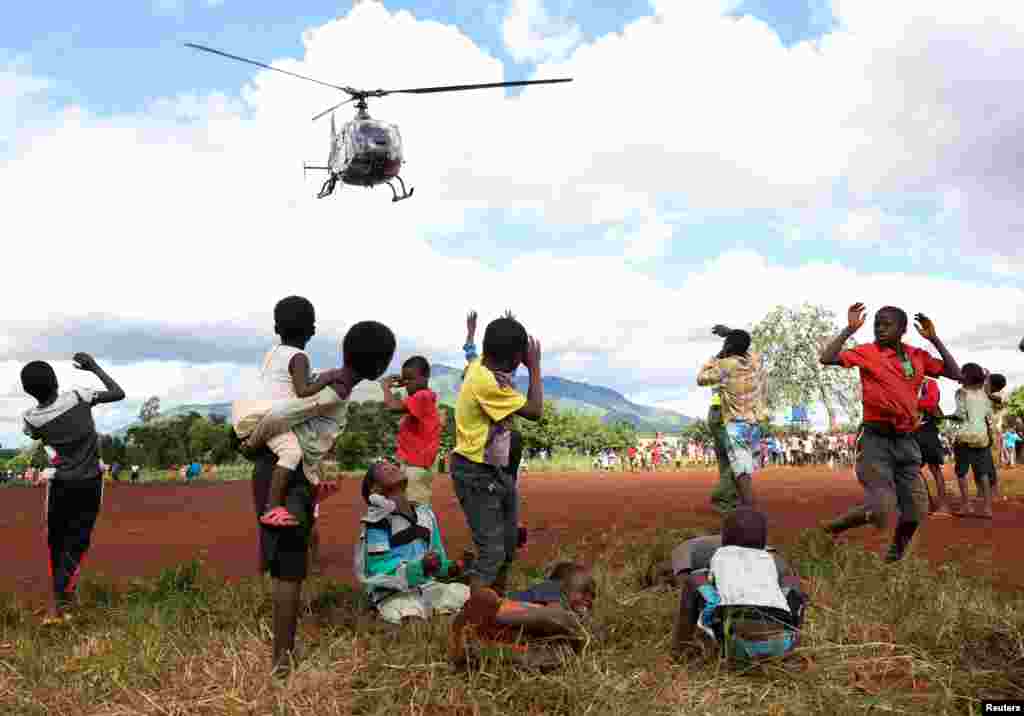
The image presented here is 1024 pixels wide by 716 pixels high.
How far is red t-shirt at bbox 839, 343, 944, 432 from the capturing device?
5.61 m

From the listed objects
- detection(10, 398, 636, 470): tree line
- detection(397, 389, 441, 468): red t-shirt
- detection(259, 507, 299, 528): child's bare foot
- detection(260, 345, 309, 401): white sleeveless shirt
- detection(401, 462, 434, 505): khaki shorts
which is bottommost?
detection(10, 398, 636, 470): tree line

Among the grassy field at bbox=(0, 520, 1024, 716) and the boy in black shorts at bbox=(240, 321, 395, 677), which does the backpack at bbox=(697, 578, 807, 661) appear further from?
→ the boy in black shorts at bbox=(240, 321, 395, 677)

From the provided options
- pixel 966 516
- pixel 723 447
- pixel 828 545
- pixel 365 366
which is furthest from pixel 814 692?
pixel 966 516

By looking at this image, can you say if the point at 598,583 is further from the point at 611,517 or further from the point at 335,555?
the point at 611,517

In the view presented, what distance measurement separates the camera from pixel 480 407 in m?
4.46

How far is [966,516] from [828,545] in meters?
4.39

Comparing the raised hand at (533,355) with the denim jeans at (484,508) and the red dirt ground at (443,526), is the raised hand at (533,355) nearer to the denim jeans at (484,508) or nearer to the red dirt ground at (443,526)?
the denim jeans at (484,508)

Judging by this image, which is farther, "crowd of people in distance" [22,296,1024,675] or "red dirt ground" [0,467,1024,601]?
"red dirt ground" [0,467,1024,601]

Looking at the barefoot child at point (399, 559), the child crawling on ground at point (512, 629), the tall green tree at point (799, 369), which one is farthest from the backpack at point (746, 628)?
the tall green tree at point (799, 369)

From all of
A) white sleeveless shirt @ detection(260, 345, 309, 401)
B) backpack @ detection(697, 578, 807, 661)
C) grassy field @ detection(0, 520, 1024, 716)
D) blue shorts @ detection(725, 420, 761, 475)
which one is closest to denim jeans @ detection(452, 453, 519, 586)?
grassy field @ detection(0, 520, 1024, 716)

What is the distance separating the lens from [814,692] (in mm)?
3396

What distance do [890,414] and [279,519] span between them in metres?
3.92

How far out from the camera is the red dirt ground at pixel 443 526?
689 cm

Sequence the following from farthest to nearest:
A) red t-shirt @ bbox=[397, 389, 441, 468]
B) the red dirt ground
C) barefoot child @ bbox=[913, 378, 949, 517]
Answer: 1. barefoot child @ bbox=[913, 378, 949, 517]
2. the red dirt ground
3. red t-shirt @ bbox=[397, 389, 441, 468]
